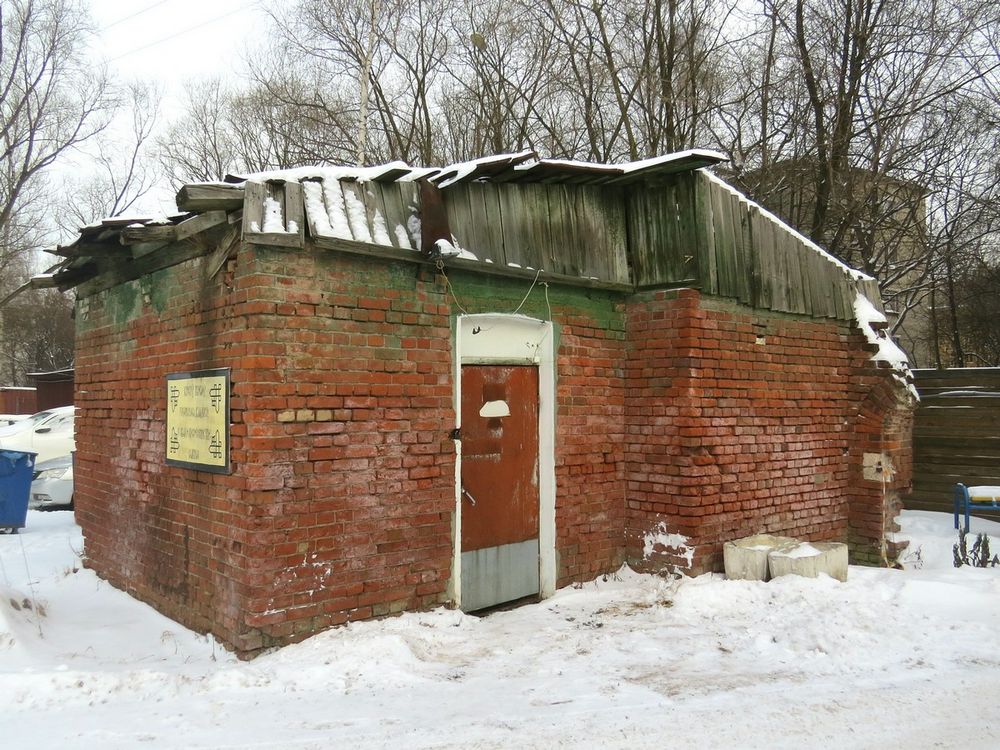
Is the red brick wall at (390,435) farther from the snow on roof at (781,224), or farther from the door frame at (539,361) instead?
the snow on roof at (781,224)

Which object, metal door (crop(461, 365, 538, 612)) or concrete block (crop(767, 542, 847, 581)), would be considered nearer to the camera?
metal door (crop(461, 365, 538, 612))

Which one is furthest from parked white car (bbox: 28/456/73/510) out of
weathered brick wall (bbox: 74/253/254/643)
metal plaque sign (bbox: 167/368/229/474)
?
metal plaque sign (bbox: 167/368/229/474)

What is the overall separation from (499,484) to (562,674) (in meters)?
1.73

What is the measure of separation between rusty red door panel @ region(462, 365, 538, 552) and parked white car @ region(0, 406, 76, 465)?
32.1ft

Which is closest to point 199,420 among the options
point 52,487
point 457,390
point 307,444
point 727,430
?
point 307,444

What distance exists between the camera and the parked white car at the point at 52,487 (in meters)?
10.8

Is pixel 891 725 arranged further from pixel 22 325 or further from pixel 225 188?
pixel 22 325

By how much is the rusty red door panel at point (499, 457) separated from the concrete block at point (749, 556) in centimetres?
171

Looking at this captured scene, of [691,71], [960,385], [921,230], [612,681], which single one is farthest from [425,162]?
[612,681]

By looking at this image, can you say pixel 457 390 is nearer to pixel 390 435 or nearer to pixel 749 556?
pixel 390 435

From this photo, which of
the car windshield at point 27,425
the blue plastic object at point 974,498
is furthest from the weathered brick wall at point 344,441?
the car windshield at point 27,425

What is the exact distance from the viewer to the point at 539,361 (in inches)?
239

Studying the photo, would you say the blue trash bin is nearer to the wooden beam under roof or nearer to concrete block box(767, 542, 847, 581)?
the wooden beam under roof

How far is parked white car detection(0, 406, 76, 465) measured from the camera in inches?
491
